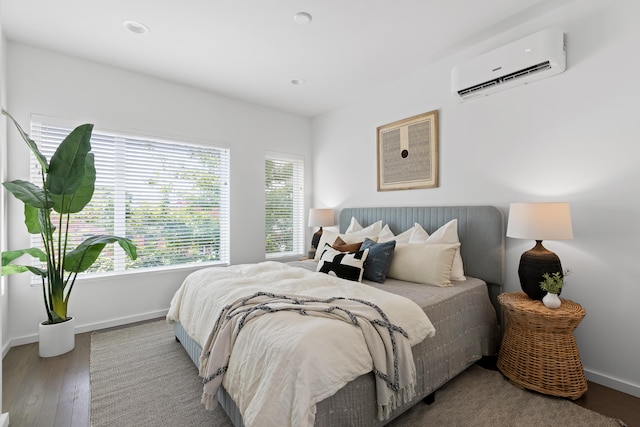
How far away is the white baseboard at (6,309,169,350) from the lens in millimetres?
2756

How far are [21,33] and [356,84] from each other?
3236mm

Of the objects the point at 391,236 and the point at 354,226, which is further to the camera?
the point at 354,226

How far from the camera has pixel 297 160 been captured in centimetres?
475

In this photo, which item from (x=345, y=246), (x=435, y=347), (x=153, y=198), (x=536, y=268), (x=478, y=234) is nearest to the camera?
(x=435, y=347)

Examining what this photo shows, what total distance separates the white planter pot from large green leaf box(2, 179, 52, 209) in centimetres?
105

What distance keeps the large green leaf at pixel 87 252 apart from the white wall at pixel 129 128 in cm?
60

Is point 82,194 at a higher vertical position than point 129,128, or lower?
lower

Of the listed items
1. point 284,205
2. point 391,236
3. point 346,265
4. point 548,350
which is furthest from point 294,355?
point 284,205

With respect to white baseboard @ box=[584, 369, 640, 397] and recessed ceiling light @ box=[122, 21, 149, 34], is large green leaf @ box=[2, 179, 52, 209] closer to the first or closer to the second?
recessed ceiling light @ box=[122, 21, 149, 34]

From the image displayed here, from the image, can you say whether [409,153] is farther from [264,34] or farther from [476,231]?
[264,34]

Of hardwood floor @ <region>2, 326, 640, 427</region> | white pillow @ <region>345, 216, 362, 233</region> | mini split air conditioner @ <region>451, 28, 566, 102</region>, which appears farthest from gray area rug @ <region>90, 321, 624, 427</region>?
mini split air conditioner @ <region>451, 28, 566, 102</region>

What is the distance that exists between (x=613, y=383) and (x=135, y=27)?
15.1ft

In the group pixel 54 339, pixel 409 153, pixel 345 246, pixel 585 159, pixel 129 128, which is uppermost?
pixel 129 128

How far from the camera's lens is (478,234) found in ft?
8.86
